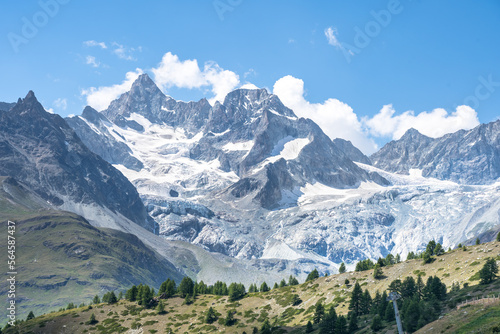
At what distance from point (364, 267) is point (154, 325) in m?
67.3

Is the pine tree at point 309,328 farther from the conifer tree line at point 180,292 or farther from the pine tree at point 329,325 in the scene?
the conifer tree line at point 180,292

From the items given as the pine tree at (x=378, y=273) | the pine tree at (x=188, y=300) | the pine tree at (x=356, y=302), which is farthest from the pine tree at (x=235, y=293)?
the pine tree at (x=356, y=302)

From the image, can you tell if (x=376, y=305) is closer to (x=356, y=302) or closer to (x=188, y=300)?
(x=356, y=302)

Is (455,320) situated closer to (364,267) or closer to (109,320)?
(364,267)

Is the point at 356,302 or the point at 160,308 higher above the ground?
the point at 160,308

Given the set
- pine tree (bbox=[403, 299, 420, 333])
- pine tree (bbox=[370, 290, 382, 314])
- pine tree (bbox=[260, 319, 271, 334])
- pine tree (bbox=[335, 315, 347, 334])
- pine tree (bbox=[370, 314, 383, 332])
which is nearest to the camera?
pine tree (bbox=[403, 299, 420, 333])

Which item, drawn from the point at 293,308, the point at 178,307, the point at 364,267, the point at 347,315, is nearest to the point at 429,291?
the point at 347,315

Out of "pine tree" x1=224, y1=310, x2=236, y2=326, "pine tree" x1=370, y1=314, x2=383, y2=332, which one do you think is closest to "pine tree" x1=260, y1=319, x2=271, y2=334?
"pine tree" x1=224, y1=310, x2=236, y2=326

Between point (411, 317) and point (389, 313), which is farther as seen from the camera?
point (389, 313)

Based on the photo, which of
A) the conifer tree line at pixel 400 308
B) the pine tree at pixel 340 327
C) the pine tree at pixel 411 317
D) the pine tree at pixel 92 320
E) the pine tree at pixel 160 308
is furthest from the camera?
the pine tree at pixel 160 308

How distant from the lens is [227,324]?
132 meters

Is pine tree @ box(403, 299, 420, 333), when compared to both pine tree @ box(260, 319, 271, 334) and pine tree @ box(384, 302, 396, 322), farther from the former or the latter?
pine tree @ box(260, 319, 271, 334)

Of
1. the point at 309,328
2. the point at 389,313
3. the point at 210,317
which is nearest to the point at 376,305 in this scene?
the point at 389,313

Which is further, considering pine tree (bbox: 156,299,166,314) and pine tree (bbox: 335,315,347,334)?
pine tree (bbox: 156,299,166,314)
